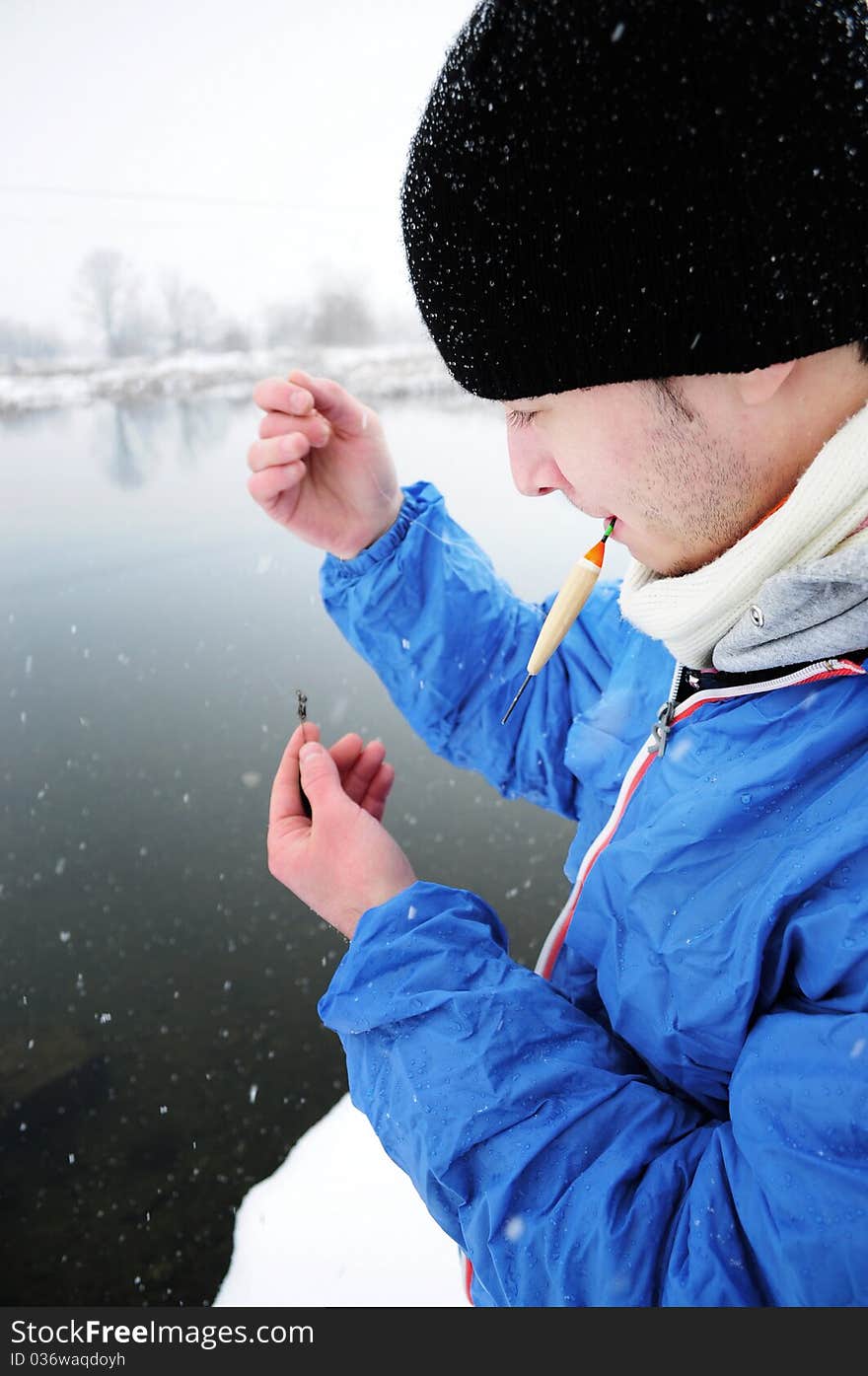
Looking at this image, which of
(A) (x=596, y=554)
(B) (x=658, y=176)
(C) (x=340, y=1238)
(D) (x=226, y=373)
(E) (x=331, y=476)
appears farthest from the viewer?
(D) (x=226, y=373)

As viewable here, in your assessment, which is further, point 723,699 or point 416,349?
point 416,349

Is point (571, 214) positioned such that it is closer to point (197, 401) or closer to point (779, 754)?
point (779, 754)

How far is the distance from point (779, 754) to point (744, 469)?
24 cm

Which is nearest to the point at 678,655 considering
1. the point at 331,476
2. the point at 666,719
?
the point at 666,719

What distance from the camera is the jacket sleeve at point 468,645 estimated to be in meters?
1.18

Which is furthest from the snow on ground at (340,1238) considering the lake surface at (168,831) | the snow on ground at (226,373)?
the snow on ground at (226,373)

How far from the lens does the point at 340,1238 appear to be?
1.61 metres

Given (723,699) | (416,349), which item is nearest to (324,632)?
(416,349)

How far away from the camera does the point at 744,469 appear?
646 millimetres

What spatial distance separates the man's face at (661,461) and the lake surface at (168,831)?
1311 mm

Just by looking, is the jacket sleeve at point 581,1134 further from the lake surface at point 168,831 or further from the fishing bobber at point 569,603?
the lake surface at point 168,831

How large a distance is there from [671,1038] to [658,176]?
72cm

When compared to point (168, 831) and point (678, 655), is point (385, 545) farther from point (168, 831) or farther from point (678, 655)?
point (168, 831)

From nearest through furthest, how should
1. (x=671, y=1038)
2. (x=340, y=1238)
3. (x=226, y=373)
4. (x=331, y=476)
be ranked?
(x=671, y=1038), (x=331, y=476), (x=340, y=1238), (x=226, y=373)
